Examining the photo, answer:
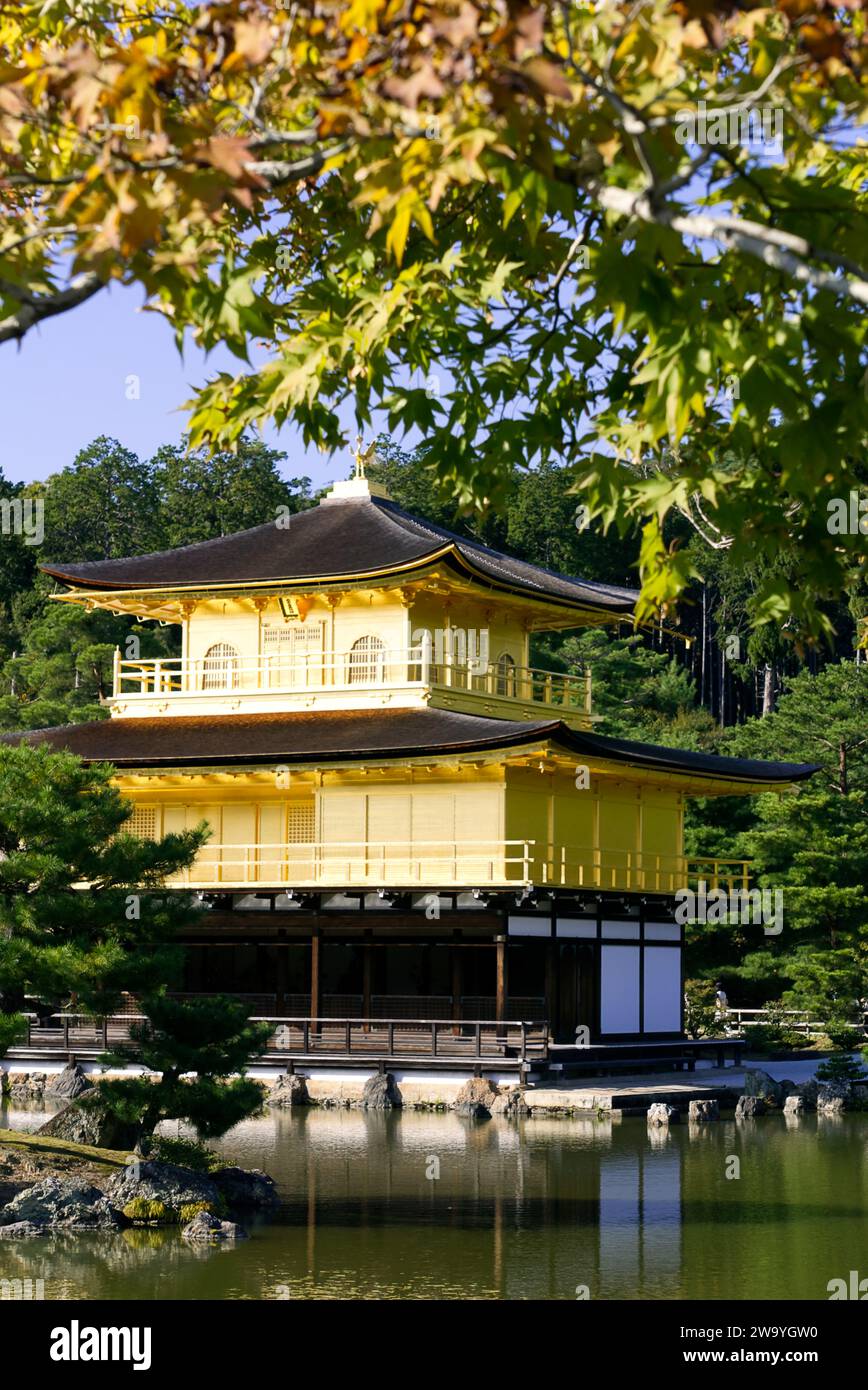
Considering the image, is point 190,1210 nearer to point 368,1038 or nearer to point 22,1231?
point 22,1231

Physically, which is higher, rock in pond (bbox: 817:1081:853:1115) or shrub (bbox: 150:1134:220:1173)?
shrub (bbox: 150:1134:220:1173)

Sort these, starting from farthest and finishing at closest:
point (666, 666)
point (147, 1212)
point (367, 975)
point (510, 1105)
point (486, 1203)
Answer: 1. point (666, 666)
2. point (367, 975)
3. point (510, 1105)
4. point (486, 1203)
5. point (147, 1212)

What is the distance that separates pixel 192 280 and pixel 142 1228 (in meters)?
11.6

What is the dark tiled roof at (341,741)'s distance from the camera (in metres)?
31.3

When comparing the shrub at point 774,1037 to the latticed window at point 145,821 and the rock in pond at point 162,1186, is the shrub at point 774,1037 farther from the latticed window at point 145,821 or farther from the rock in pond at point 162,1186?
the rock in pond at point 162,1186

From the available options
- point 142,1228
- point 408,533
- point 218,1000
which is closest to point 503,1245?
point 142,1228

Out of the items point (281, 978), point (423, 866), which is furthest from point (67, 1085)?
point (423, 866)

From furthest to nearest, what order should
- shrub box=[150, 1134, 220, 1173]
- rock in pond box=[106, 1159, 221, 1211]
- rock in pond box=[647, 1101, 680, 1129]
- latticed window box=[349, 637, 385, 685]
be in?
latticed window box=[349, 637, 385, 685], rock in pond box=[647, 1101, 680, 1129], shrub box=[150, 1134, 220, 1173], rock in pond box=[106, 1159, 221, 1211]

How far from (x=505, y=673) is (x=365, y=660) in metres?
3.36

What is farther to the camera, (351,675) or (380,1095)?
(351,675)

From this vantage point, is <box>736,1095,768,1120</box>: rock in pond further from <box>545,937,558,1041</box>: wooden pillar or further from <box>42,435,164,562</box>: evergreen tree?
<box>42,435,164,562</box>: evergreen tree

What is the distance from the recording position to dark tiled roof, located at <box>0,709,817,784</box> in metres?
31.3

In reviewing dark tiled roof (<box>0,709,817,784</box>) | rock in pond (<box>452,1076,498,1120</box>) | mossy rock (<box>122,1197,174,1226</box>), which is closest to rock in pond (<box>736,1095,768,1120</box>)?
rock in pond (<box>452,1076,498,1120</box>)

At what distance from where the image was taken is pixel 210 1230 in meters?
15.5
